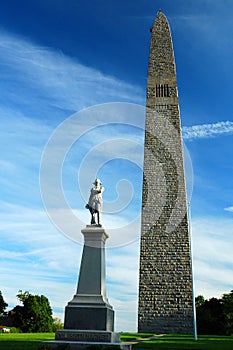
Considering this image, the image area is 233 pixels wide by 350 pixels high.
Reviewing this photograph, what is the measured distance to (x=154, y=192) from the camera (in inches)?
1316

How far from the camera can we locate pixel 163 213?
32938mm

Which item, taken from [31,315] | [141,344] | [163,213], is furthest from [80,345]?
[31,315]

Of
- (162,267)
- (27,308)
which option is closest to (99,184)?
(162,267)

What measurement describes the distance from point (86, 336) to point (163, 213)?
2131 centimetres

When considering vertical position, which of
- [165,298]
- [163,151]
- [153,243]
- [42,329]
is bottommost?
[42,329]

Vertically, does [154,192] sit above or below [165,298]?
above

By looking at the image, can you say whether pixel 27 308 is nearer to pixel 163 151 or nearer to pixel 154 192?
pixel 154 192

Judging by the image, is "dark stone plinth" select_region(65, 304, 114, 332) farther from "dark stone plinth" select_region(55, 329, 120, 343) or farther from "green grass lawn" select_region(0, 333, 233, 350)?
"green grass lawn" select_region(0, 333, 233, 350)

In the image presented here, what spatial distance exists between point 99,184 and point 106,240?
6.74 ft

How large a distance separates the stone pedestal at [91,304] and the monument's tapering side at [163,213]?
57.4 feet

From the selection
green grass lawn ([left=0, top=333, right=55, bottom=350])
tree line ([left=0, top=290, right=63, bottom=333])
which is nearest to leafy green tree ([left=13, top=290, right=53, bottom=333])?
tree line ([left=0, top=290, right=63, bottom=333])

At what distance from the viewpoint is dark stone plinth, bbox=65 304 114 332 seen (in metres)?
12.6

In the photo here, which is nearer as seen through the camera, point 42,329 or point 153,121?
point 42,329

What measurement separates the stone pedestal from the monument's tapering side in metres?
17.5
